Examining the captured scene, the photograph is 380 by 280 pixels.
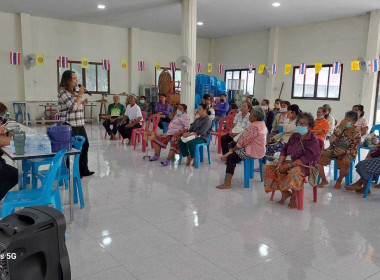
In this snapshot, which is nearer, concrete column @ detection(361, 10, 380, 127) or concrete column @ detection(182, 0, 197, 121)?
concrete column @ detection(182, 0, 197, 121)

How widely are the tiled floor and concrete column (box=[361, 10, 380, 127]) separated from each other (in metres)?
5.69

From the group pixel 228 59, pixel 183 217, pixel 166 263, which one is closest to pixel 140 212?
pixel 183 217

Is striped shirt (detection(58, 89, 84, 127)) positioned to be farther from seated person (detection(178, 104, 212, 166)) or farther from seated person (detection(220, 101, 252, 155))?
seated person (detection(220, 101, 252, 155))

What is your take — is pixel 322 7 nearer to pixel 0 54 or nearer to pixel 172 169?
pixel 172 169

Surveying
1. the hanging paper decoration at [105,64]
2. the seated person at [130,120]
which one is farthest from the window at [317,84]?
the seated person at [130,120]

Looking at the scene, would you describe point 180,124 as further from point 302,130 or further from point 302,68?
point 302,68

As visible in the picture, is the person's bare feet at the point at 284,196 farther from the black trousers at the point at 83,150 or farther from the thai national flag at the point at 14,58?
the thai national flag at the point at 14,58

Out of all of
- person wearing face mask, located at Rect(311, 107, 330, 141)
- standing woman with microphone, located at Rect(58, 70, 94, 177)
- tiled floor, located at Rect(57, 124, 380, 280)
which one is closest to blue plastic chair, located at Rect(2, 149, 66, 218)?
tiled floor, located at Rect(57, 124, 380, 280)

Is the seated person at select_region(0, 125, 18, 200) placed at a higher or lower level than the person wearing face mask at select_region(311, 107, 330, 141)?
lower

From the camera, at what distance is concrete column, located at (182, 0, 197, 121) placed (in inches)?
311

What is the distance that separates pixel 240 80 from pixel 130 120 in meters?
6.75

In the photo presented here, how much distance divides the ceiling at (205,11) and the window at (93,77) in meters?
1.39

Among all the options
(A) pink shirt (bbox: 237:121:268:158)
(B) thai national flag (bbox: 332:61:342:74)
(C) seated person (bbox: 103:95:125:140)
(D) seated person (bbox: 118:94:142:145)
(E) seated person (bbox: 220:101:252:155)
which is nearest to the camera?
(A) pink shirt (bbox: 237:121:268:158)

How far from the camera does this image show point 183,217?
3010mm
